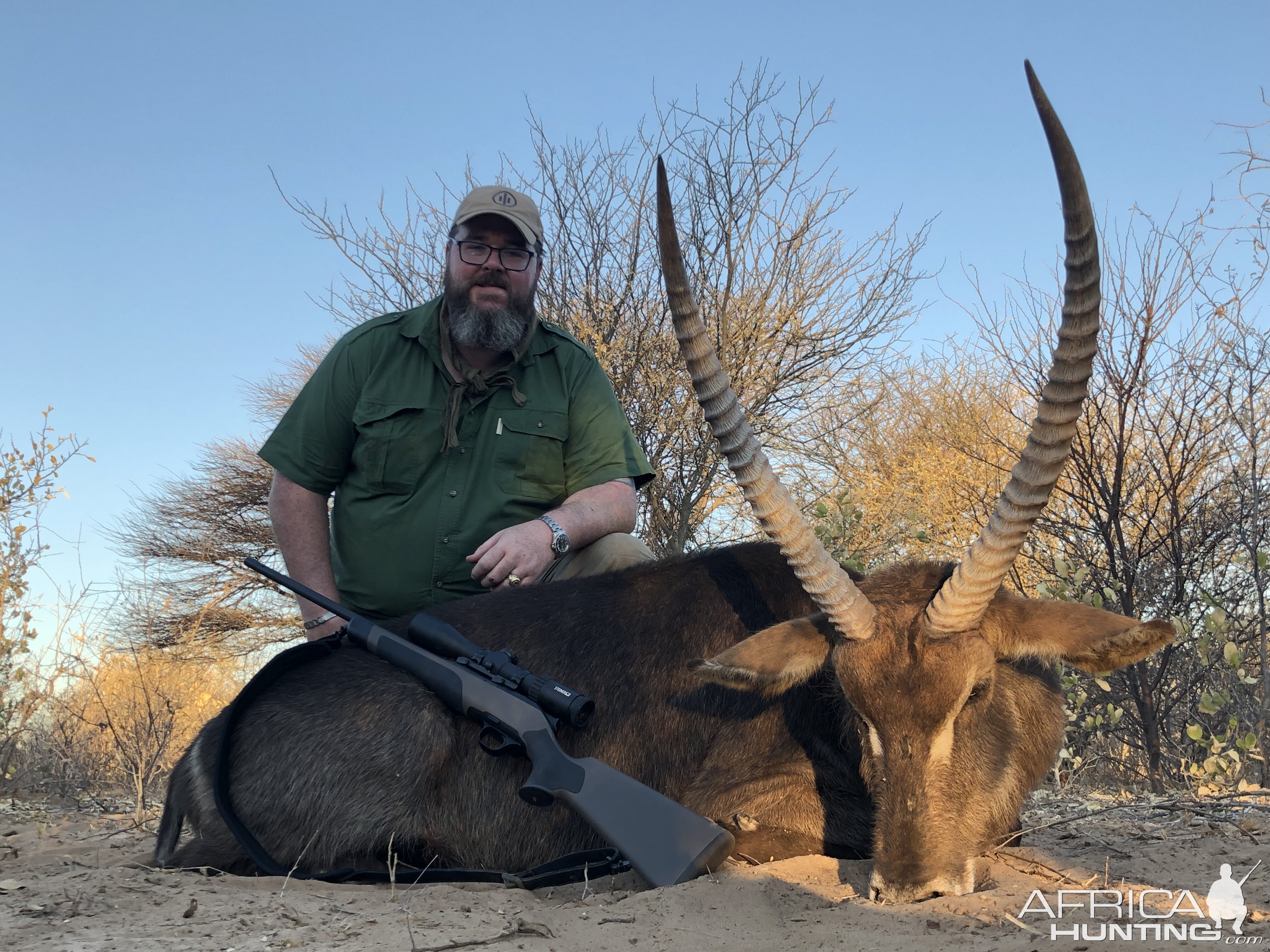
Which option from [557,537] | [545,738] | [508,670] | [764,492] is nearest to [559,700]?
[545,738]

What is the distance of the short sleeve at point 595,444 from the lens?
6145 millimetres

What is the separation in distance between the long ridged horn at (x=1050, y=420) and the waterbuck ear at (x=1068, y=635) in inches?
6.5

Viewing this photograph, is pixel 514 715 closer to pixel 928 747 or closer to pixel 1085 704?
pixel 928 747

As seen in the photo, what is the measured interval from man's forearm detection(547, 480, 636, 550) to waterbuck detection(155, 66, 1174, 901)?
891mm

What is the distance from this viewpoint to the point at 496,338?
604cm

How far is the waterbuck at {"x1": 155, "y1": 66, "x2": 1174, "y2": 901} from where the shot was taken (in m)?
3.42

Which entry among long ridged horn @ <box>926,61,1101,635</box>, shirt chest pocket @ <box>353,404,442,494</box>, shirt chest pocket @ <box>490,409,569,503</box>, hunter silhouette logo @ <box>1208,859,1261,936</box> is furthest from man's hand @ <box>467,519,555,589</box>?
hunter silhouette logo @ <box>1208,859,1261,936</box>

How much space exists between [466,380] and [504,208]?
40.1 inches

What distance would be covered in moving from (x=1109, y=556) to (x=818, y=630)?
4.62 metres

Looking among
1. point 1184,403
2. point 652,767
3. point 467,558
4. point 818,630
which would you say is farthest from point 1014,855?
Answer: point 1184,403

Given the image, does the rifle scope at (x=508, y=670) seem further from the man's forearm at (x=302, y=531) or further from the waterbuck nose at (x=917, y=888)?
the man's forearm at (x=302, y=531)

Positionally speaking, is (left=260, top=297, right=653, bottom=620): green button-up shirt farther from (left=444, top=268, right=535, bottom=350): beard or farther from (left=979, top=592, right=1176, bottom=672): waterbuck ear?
(left=979, top=592, right=1176, bottom=672): waterbuck ear

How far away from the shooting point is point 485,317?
238 inches

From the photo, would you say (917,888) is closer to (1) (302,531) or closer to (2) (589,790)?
(2) (589,790)
